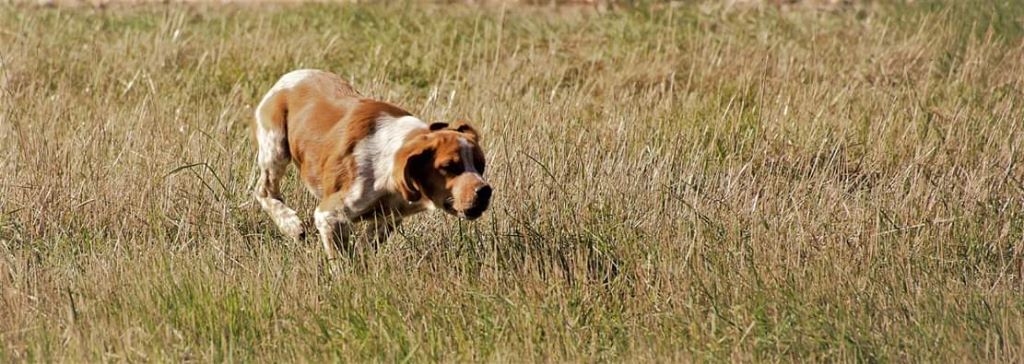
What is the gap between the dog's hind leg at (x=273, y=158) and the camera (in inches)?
271

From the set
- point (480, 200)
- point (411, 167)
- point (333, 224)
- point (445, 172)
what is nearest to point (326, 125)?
point (333, 224)

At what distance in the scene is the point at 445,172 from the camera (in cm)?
588

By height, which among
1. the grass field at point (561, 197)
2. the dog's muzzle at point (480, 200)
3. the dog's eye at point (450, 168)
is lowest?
the grass field at point (561, 197)

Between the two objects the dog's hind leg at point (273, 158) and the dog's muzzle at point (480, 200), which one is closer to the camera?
the dog's muzzle at point (480, 200)

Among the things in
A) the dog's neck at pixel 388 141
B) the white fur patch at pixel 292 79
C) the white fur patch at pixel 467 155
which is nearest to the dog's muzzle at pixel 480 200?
the white fur patch at pixel 467 155

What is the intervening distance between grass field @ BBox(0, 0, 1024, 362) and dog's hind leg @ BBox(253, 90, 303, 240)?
0.14 m

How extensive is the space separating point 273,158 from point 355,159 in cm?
79

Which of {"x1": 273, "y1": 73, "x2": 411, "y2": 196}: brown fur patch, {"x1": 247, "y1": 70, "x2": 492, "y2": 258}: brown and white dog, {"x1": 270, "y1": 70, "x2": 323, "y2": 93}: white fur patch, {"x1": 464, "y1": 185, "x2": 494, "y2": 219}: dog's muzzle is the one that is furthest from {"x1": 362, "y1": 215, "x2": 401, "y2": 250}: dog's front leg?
{"x1": 270, "y1": 70, "x2": 323, "y2": 93}: white fur patch

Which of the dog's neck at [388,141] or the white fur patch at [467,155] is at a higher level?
the white fur patch at [467,155]

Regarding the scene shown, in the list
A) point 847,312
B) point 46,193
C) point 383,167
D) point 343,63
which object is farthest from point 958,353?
point 343,63

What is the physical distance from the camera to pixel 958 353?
5.28 m

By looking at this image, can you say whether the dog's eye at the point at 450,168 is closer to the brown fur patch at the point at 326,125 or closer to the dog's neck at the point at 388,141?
the dog's neck at the point at 388,141

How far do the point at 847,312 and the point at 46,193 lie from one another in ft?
11.7

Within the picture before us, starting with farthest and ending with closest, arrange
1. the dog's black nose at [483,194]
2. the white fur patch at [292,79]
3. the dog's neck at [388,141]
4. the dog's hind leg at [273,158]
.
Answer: the white fur patch at [292,79] → the dog's hind leg at [273,158] → the dog's neck at [388,141] → the dog's black nose at [483,194]
